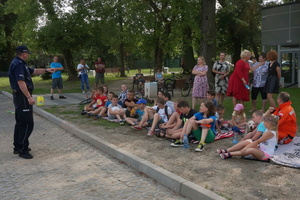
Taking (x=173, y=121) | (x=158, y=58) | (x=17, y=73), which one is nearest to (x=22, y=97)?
(x=17, y=73)

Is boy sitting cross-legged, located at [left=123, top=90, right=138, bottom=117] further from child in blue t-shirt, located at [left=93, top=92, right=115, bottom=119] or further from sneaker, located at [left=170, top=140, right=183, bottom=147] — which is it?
sneaker, located at [left=170, top=140, right=183, bottom=147]

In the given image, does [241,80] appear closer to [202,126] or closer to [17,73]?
[202,126]

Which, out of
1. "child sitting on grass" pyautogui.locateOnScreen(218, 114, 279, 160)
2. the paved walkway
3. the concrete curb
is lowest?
the paved walkway

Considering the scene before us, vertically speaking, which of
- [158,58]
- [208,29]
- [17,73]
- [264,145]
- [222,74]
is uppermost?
[208,29]

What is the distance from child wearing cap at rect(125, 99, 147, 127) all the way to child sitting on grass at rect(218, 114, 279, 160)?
3523mm

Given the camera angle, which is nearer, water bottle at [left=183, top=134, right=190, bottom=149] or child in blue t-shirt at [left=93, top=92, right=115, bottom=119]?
water bottle at [left=183, top=134, right=190, bottom=149]

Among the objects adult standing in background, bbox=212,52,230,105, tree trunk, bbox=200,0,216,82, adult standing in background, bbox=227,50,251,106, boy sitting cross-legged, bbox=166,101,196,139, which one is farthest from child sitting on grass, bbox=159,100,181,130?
tree trunk, bbox=200,0,216,82

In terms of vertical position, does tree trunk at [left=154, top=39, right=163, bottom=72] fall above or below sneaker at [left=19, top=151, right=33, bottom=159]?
above

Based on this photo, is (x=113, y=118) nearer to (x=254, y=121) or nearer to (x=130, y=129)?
(x=130, y=129)

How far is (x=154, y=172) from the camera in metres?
5.14

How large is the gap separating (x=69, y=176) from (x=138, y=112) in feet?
13.1

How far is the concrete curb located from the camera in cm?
428

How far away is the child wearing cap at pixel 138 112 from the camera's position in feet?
28.8

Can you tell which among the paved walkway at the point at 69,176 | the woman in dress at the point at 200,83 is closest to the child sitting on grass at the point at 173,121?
the paved walkway at the point at 69,176
